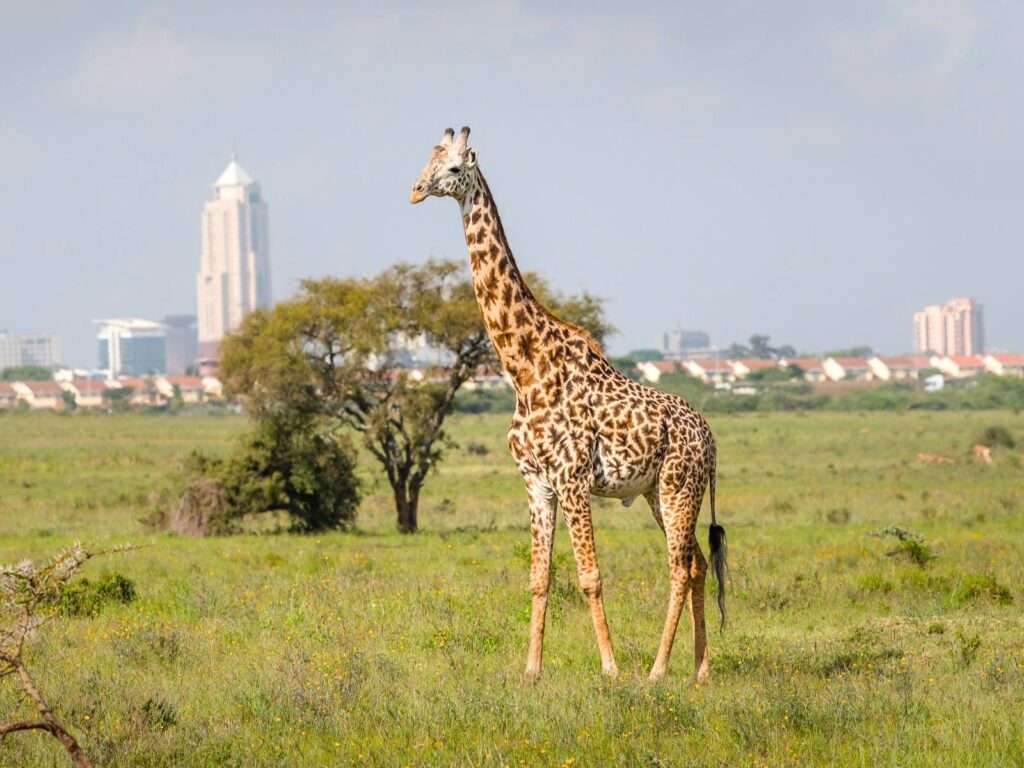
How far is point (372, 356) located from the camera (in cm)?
3303

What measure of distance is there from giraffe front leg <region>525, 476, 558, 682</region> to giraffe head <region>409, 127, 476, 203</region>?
2455mm

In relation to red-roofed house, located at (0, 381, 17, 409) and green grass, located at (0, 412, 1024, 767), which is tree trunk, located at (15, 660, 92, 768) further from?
red-roofed house, located at (0, 381, 17, 409)

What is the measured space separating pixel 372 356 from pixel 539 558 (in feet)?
66.8

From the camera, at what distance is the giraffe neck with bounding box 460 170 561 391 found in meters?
13.3

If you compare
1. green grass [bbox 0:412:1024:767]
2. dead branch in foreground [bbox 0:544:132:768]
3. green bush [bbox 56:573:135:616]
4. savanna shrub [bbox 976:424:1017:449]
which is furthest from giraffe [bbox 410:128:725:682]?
savanna shrub [bbox 976:424:1017:449]

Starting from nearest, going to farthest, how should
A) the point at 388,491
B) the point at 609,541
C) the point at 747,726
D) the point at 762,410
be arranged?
the point at 747,726
the point at 609,541
the point at 388,491
the point at 762,410

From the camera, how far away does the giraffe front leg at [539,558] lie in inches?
510

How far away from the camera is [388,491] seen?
46.3m

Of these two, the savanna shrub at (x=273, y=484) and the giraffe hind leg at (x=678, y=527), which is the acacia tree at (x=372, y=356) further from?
the giraffe hind leg at (x=678, y=527)

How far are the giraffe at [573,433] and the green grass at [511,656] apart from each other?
70 cm

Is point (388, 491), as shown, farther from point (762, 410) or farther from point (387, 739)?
point (762, 410)

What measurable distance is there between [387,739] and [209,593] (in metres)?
8.49

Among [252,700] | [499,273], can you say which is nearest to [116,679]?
[252,700]

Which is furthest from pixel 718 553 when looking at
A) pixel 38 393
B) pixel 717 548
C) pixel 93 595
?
pixel 38 393
